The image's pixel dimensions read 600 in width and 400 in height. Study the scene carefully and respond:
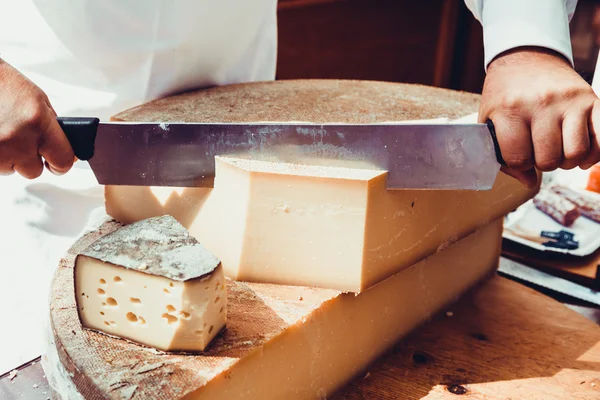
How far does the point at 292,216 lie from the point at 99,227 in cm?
49

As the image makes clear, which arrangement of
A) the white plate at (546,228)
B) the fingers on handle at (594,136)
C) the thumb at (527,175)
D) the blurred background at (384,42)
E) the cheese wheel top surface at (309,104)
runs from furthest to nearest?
1. the blurred background at (384,42)
2. the white plate at (546,228)
3. the cheese wheel top surface at (309,104)
4. the thumb at (527,175)
5. the fingers on handle at (594,136)

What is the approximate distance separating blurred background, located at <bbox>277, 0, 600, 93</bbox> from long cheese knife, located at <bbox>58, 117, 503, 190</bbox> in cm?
273

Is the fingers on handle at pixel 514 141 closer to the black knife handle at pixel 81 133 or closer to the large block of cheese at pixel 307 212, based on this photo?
the large block of cheese at pixel 307 212

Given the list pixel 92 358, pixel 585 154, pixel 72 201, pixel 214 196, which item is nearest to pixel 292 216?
pixel 214 196

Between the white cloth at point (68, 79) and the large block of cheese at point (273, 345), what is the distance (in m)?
0.31

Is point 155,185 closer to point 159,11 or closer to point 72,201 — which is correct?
point 72,201

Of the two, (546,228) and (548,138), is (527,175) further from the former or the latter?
(546,228)

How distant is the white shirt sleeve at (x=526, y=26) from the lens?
1.14m

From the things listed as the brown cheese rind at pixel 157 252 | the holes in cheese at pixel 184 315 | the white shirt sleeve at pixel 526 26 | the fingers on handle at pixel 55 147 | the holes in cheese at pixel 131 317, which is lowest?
the holes in cheese at pixel 131 317

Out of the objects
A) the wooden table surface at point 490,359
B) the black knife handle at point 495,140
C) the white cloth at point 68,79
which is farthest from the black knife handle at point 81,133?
the black knife handle at point 495,140

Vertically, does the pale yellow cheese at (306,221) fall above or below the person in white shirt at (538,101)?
below

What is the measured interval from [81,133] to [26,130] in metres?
0.10

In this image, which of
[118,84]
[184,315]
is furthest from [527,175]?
[118,84]

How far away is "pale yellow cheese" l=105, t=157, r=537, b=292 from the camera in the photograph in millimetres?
1027
